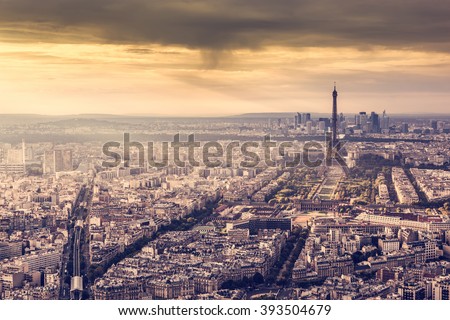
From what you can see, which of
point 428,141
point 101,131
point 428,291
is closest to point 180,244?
point 428,291

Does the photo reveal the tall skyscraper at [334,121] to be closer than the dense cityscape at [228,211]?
No

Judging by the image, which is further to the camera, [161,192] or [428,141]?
[428,141]

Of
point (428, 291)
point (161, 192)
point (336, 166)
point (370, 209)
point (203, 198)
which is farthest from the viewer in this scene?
point (336, 166)

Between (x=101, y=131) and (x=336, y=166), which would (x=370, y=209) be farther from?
(x=101, y=131)

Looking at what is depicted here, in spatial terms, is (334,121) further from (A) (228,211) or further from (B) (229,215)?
(B) (229,215)

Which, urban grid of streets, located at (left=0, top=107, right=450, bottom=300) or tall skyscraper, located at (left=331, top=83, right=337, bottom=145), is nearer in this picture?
urban grid of streets, located at (left=0, top=107, right=450, bottom=300)

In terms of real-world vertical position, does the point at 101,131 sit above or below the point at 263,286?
above

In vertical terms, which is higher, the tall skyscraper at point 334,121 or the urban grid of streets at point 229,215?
the tall skyscraper at point 334,121

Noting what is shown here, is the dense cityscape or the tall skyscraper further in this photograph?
the tall skyscraper

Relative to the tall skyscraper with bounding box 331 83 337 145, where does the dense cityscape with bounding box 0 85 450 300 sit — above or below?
below
